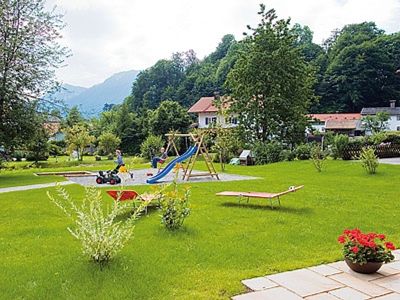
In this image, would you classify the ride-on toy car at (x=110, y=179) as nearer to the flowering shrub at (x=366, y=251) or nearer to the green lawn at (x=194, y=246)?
the green lawn at (x=194, y=246)

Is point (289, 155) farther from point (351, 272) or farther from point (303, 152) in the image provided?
point (351, 272)

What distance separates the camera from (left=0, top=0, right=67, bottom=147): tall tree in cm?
1792

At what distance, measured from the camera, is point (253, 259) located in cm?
562

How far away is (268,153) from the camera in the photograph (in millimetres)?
24953

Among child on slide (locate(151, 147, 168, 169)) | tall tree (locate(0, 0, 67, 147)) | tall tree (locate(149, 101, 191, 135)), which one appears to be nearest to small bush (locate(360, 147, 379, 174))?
child on slide (locate(151, 147, 168, 169))

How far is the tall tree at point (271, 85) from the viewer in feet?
90.7

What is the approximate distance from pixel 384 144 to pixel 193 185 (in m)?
16.5

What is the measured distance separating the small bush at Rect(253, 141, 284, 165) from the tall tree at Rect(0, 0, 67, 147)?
1280 centimetres

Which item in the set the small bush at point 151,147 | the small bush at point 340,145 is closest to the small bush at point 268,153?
the small bush at point 340,145

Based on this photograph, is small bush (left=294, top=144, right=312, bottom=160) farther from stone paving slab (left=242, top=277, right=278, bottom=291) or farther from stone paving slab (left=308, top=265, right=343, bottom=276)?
stone paving slab (left=242, top=277, right=278, bottom=291)

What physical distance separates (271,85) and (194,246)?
22.8 m

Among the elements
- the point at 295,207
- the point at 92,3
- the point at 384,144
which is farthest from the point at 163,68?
the point at 295,207

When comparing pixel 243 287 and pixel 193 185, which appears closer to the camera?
pixel 243 287

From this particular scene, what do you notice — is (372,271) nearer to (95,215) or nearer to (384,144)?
(95,215)
